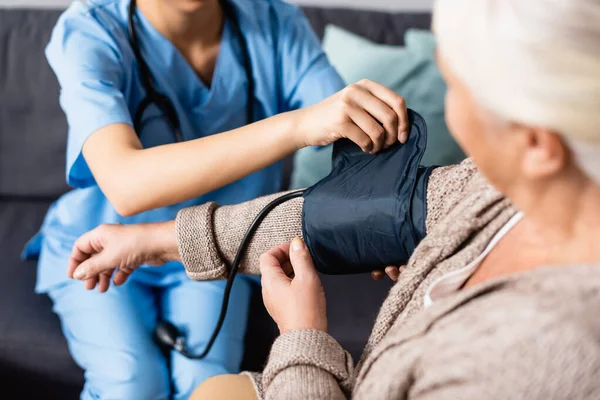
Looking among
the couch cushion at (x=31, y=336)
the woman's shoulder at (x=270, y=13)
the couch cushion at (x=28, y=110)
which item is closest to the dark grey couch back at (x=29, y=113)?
the couch cushion at (x=28, y=110)

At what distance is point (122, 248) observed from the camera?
105 centimetres

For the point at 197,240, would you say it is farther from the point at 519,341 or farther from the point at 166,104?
the point at 519,341

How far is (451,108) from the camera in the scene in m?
0.58

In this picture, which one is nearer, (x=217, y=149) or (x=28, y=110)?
(x=217, y=149)

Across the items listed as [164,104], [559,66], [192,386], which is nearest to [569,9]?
[559,66]

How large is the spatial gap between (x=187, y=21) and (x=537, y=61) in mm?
838

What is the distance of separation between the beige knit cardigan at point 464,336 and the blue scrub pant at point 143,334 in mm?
374

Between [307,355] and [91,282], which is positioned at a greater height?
[307,355]

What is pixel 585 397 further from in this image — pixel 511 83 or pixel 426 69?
pixel 426 69

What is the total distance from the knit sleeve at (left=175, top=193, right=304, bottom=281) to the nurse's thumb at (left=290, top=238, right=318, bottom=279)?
8 centimetres

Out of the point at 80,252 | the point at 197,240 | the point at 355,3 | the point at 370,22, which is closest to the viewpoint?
the point at 197,240

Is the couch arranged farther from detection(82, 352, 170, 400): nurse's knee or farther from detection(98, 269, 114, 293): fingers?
detection(98, 269, 114, 293): fingers

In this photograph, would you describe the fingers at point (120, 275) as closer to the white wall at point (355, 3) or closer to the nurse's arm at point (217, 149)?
the nurse's arm at point (217, 149)

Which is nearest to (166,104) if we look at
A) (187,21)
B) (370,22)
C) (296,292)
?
(187,21)
